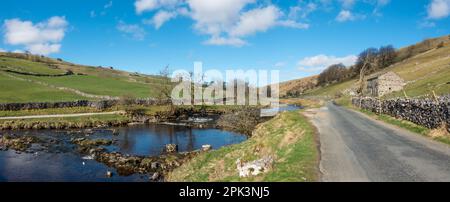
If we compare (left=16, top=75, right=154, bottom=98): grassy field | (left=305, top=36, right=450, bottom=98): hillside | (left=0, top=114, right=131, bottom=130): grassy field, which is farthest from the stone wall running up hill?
(left=16, top=75, right=154, bottom=98): grassy field

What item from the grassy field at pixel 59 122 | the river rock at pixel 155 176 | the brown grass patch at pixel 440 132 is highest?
the brown grass patch at pixel 440 132

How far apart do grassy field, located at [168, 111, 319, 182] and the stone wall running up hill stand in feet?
28.1

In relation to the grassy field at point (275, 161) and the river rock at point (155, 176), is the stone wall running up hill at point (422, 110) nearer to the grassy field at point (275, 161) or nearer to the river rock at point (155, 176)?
the grassy field at point (275, 161)

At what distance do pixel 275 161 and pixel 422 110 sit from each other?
1607cm

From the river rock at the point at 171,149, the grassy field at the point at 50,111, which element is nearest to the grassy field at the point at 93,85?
the grassy field at the point at 50,111

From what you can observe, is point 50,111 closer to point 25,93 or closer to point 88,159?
point 25,93

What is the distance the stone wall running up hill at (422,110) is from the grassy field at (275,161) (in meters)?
8.58

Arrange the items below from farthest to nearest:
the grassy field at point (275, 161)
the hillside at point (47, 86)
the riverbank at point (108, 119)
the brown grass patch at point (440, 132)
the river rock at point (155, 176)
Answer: the hillside at point (47, 86) → the riverbank at point (108, 119) → the river rock at point (155, 176) → the brown grass patch at point (440, 132) → the grassy field at point (275, 161)

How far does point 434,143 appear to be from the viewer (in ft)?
70.0

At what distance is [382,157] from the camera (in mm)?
17812

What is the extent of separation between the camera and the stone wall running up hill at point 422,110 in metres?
24.3

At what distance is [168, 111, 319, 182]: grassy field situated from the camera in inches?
604

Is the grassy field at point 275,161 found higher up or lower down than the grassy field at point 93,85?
lower down

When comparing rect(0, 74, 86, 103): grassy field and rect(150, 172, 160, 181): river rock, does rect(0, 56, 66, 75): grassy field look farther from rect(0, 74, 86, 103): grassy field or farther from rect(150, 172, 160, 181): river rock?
rect(150, 172, 160, 181): river rock
